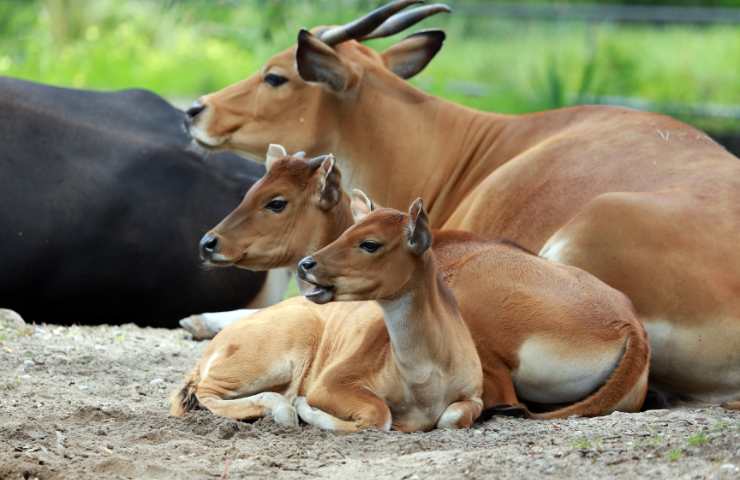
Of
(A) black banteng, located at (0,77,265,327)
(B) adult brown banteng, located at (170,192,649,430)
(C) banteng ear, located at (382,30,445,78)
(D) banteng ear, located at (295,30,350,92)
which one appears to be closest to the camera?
(B) adult brown banteng, located at (170,192,649,430)

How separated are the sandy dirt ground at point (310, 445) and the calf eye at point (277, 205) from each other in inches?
35.1

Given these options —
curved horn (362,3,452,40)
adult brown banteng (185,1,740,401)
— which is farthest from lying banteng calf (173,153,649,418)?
curved horn (362,3,452,40)

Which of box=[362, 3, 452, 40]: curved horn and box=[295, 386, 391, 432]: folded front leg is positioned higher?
box=[362, 3, 452, 40]: curved horn

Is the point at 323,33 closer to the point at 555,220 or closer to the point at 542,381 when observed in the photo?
the point at 555,220

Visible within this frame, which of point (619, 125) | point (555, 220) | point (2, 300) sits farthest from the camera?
point (2, 300)

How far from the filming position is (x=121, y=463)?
4789 mm

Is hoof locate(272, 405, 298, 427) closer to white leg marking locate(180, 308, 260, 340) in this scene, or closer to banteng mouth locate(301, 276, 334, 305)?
banteng mouth locate(301, 276, 334, 305)

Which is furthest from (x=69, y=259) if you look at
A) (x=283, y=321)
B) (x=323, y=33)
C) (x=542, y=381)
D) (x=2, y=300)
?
(x=542, y=381)

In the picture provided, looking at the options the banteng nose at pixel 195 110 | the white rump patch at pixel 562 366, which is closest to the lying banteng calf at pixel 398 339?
the white rump patch at pixel 562 366

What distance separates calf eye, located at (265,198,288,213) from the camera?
588cm

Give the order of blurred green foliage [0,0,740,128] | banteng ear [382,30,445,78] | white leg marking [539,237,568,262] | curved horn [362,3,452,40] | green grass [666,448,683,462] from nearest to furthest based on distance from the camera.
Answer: green grass [666,448,683,462] < white leg marking [539,237,568,262] < curved horn [362,3,452,40] < banteng ear [382,30,445,78] < blurred green foliage [0,0,740,128]

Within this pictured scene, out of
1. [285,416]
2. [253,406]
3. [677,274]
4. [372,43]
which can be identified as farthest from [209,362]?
[372,43]

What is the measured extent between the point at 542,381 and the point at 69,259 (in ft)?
10.6

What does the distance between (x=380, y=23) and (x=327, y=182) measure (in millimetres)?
1765
